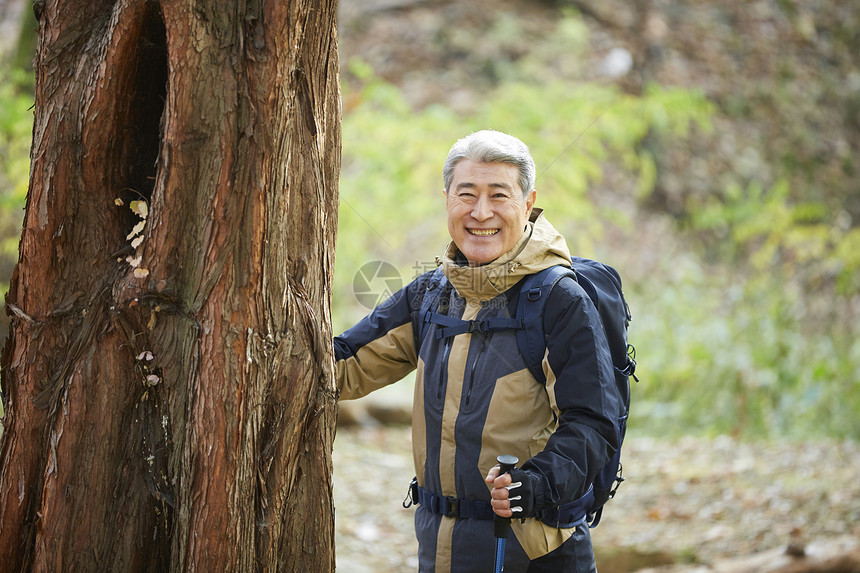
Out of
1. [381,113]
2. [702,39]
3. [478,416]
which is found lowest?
[478,416]

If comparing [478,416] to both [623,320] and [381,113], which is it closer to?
[623,320]

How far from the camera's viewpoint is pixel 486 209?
2607mm

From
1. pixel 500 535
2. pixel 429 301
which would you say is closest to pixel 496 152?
pixel 429 301

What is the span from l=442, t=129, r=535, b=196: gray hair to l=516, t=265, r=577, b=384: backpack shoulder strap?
36 cm

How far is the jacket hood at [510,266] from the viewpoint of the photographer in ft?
8.39

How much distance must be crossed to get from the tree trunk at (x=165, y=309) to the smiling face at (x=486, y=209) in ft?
1.89

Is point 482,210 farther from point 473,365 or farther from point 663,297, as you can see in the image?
point 663,297

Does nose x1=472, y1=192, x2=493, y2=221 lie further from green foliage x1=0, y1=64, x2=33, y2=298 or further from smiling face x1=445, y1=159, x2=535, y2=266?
green foliage x1=0, y1=64, x2=33, y2=298

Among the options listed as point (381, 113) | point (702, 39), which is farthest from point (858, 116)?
point (381, 113)

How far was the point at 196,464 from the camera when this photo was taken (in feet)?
7.64

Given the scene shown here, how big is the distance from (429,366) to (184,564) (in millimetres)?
1002

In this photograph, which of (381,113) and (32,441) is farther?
(381,113)

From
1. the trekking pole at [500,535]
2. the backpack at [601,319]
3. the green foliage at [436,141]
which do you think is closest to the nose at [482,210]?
the backpack at [601,319]

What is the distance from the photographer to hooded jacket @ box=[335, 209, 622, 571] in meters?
2.30
